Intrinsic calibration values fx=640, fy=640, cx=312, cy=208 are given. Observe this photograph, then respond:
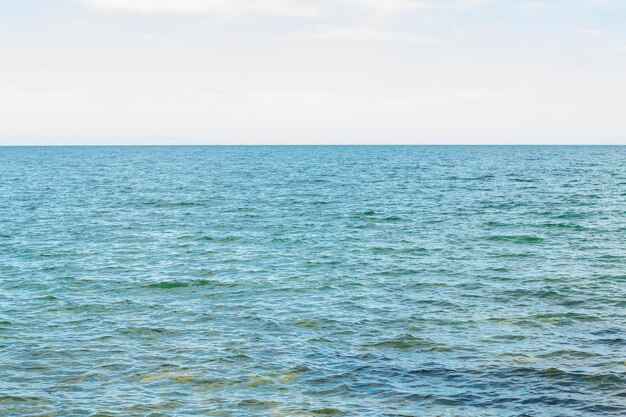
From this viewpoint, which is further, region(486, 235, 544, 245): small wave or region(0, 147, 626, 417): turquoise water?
region(486, 235, 544, 245): small wave

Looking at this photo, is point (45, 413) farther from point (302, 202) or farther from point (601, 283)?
point (302, 202)

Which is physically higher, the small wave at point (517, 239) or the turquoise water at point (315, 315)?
the small wave at point (517, 239)

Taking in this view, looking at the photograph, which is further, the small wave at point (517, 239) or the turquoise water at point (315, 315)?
the small wave at point (517, 239)

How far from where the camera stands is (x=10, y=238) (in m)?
44.1

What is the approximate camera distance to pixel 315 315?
25484 mm

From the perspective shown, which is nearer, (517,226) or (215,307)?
(215,307)

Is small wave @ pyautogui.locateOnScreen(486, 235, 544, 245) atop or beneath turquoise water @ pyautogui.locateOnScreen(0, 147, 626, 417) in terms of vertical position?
atop

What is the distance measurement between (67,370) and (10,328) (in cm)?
577

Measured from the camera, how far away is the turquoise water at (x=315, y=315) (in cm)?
1755

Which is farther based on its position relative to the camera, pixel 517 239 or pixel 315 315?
pixel 517 239

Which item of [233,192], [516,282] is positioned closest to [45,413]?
[516,282]

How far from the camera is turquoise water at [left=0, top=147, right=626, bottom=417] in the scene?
1755cm

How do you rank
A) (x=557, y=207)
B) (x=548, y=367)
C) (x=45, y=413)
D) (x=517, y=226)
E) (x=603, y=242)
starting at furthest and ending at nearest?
(x=557, y=207), (x=517, y=226), (x=603, y=242), (x=548, y=367), (x=45, y=413)

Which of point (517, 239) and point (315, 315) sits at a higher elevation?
point (517, 239)
